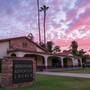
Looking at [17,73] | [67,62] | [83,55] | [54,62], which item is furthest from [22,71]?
[83,55]

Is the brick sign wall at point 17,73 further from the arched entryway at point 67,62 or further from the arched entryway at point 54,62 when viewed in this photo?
the arched entryway at point 67,62

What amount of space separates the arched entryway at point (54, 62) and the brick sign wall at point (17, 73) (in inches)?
1345

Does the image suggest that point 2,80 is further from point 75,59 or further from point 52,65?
point 75,59

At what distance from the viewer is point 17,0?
3020 cm

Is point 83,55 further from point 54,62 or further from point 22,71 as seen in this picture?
point 22,71

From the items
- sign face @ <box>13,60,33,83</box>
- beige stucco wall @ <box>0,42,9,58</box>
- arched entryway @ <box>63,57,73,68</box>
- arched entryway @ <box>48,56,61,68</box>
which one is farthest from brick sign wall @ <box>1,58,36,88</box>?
arched entryway @ <box>63,57,73,68</box>

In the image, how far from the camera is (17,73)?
15.0 metres

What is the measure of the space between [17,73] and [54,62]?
3941 cm

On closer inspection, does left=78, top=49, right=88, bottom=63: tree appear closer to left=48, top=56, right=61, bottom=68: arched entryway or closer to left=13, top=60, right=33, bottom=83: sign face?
left=48, top=56, right=61, bottom=68: arched entryway

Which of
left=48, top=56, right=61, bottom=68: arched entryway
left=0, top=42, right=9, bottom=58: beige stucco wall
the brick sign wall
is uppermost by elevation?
left=0, top=42, right=9, bottom=58: beige stucco wall

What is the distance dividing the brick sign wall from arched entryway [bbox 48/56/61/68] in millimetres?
34175

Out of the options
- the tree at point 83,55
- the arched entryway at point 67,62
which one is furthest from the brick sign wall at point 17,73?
the tree at point 83,55

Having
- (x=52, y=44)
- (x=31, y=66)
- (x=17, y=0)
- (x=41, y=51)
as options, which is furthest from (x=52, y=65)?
(x=31, y=66)

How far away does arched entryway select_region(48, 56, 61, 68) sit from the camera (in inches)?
2002
